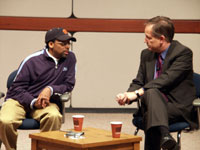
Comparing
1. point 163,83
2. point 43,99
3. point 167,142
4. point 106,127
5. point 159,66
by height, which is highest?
point 159,66

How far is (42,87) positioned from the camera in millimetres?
4219

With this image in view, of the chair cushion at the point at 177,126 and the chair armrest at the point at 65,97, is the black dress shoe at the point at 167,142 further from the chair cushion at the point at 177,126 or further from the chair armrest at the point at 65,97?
the chair armrest at the point at 65,97

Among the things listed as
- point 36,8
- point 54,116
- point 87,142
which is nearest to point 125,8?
point 36,8

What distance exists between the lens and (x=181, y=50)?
379 centimetres

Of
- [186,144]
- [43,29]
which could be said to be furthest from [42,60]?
[43,29]

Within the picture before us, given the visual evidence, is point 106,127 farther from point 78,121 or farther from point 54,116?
point 78,121

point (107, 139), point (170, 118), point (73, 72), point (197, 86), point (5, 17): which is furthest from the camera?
point (5, 17)

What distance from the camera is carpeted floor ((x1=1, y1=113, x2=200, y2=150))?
486 cm

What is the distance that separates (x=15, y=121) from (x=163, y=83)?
130cm

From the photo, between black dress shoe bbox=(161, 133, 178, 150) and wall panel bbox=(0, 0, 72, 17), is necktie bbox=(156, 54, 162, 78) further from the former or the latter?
wall panel bbox=(0, 0, 72, 17)

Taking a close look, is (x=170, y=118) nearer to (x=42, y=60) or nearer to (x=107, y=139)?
(x=107, y=139)

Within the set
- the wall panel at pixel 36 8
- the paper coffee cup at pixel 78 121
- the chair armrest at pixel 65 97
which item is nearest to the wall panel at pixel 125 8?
the wall panel at pixel 36 8

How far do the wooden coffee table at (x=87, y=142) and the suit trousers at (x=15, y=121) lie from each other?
468 millimetres

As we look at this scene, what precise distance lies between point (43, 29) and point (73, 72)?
248cm
